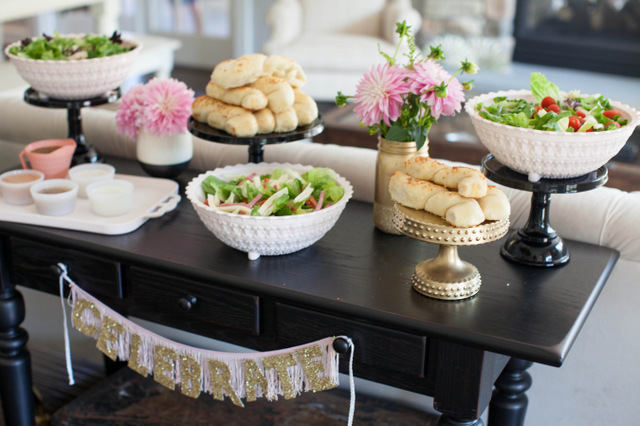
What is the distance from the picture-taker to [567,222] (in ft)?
4.47

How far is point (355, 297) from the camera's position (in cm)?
113

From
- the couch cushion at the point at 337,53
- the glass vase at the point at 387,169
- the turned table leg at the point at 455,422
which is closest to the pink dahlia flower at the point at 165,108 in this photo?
the glass vase at the point at 387,169

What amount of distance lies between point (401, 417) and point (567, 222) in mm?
597

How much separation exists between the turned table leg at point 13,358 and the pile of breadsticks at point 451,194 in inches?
33.1

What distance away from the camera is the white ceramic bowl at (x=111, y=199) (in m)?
1.38

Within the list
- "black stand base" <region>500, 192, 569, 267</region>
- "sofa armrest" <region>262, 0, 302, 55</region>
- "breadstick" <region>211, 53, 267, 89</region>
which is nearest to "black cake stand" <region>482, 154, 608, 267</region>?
"black stand base" <region>500, 192, 569, 267</region>

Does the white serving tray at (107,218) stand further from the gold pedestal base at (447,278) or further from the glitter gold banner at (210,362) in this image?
the gold pedestal base at (447,278)

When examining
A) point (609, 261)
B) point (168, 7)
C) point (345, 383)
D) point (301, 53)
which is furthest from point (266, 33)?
point (609, 261)

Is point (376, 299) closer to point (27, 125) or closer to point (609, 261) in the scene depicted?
point (609, 261)

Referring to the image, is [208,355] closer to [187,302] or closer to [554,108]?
[187,302]

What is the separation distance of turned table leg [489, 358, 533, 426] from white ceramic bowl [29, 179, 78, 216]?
0.89 metres

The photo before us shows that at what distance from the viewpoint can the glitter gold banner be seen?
120cm

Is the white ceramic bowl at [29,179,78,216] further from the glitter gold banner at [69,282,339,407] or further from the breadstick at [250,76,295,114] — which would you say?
the breadstick at [250,76,295,114]

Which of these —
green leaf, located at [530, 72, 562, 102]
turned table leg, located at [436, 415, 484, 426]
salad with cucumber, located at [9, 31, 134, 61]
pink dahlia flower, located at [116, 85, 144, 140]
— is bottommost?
turned table leg, located at [436, 415, 484, 426]
